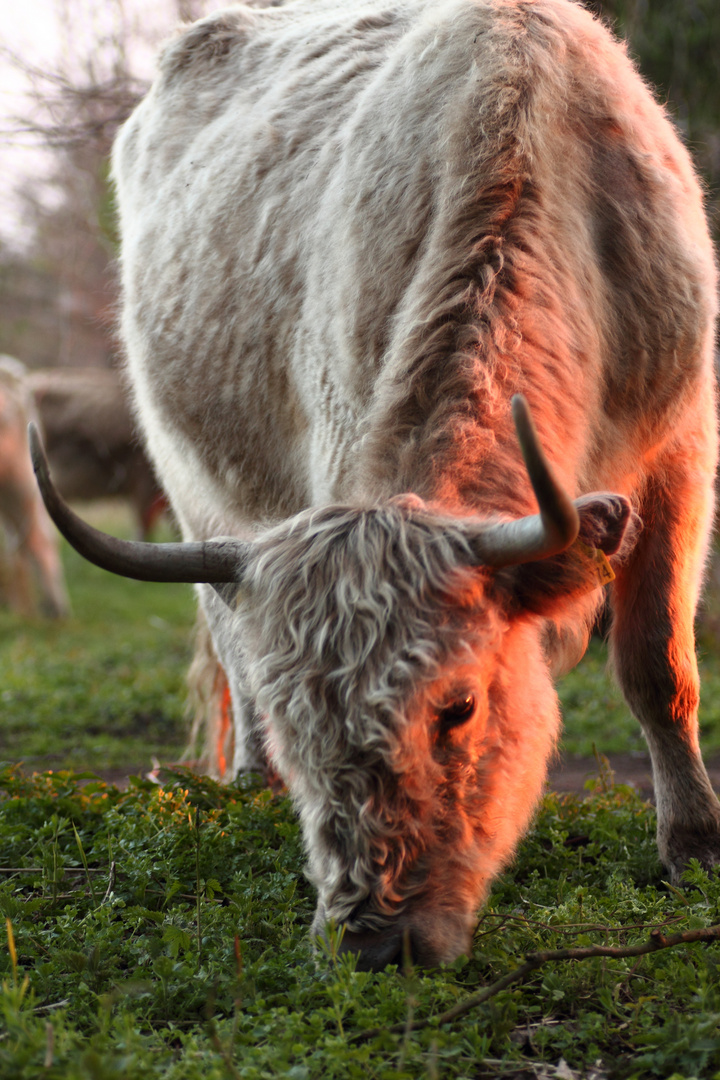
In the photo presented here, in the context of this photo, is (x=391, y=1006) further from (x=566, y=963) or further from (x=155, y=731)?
A: (x=155, y=731)

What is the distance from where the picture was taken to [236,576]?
8.78 ft

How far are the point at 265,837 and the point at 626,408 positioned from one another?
1.82 meters

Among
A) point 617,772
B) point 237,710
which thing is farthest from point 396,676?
point 617,772

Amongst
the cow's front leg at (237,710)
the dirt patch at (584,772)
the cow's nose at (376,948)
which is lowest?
the dirt patch at (584,772)

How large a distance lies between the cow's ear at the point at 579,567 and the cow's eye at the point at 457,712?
0.28 meters

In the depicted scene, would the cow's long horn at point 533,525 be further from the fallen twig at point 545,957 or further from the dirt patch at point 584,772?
the dirt patch at point 584,772

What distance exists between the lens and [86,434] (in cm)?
1428

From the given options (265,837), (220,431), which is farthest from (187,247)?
(265,837)

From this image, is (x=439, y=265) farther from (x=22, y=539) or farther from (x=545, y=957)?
(x=22, y=539)

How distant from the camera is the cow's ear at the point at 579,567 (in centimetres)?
246

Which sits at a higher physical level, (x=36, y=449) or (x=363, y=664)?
(x=36, y=449)

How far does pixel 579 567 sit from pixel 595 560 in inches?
1.7

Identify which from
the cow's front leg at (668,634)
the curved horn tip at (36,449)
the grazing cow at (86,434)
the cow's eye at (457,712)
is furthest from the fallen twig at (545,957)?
the grazing cow at (86,434)

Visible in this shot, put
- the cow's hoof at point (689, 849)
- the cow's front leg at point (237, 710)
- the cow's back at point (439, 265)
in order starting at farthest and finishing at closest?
the cow's front leg at point (237, 710) < the cow's hoof at point (689, 849) < the cow's back at point (439, 265)
